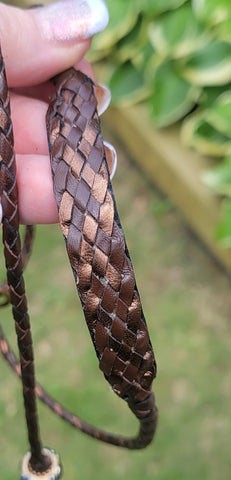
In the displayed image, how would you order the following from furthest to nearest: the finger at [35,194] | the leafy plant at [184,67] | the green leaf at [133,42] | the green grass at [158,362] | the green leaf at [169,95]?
the green leaf at [133,42] < the green leaf at [169,95] < the leafy plant at [184,67] < the green grass at [158,362] < the finger at [35,194]

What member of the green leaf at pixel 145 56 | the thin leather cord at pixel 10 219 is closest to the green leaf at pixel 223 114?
the green leaf at pixel 145 56

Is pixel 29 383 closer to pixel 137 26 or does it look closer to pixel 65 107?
pixel 65 107

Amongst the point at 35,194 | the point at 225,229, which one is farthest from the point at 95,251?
the point at 225,229

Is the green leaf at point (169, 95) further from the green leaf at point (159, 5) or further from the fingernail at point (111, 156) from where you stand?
the fingernail at point (111, 156)

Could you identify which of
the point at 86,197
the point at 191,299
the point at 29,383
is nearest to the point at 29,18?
the point at 86,197

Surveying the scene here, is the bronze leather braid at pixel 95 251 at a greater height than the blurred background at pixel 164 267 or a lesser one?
greater
